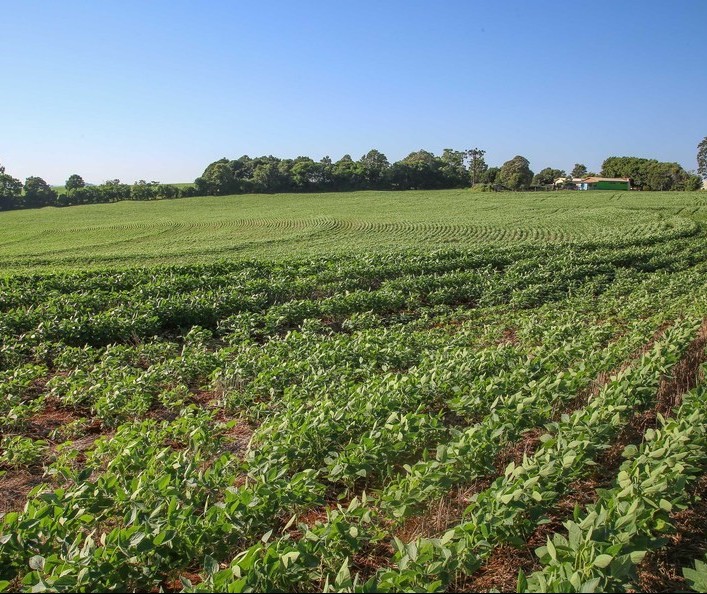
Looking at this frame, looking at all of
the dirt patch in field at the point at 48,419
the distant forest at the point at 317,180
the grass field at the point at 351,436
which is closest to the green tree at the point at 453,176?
the distant forest at the point at 317,180

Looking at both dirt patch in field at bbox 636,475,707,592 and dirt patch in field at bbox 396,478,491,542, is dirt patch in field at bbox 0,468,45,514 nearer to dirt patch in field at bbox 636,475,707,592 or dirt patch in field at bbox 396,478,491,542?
dirt patch in field at bbox 396,478,491,542

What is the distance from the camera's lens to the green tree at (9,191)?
70.1m

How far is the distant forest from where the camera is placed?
75.0 metres

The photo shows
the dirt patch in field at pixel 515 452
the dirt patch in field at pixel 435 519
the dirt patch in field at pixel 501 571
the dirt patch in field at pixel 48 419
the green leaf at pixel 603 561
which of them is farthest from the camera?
the dirt patch in field at pixel 48 419

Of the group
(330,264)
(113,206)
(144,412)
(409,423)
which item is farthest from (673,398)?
(113,206)

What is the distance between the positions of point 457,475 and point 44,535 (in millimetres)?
3127

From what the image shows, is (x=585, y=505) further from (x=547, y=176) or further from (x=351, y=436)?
(x=547, y=176)

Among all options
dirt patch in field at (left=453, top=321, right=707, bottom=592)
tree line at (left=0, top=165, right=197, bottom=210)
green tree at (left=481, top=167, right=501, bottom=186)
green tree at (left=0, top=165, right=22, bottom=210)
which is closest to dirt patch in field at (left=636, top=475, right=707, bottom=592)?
dirt patch in field at (left=453, top=321, right=707, bottom=592)

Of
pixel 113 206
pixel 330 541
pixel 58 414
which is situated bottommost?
pixel 58 414

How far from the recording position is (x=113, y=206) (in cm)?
6594

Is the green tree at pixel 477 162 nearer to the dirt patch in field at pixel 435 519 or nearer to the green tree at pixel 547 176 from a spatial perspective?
the green tree at pixel 547 176

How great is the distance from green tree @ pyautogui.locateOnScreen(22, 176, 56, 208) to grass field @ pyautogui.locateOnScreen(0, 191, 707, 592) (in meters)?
70.3

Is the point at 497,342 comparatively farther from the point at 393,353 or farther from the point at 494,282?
the point at 494,282

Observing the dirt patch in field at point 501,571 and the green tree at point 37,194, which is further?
the green tree at point 37,194
